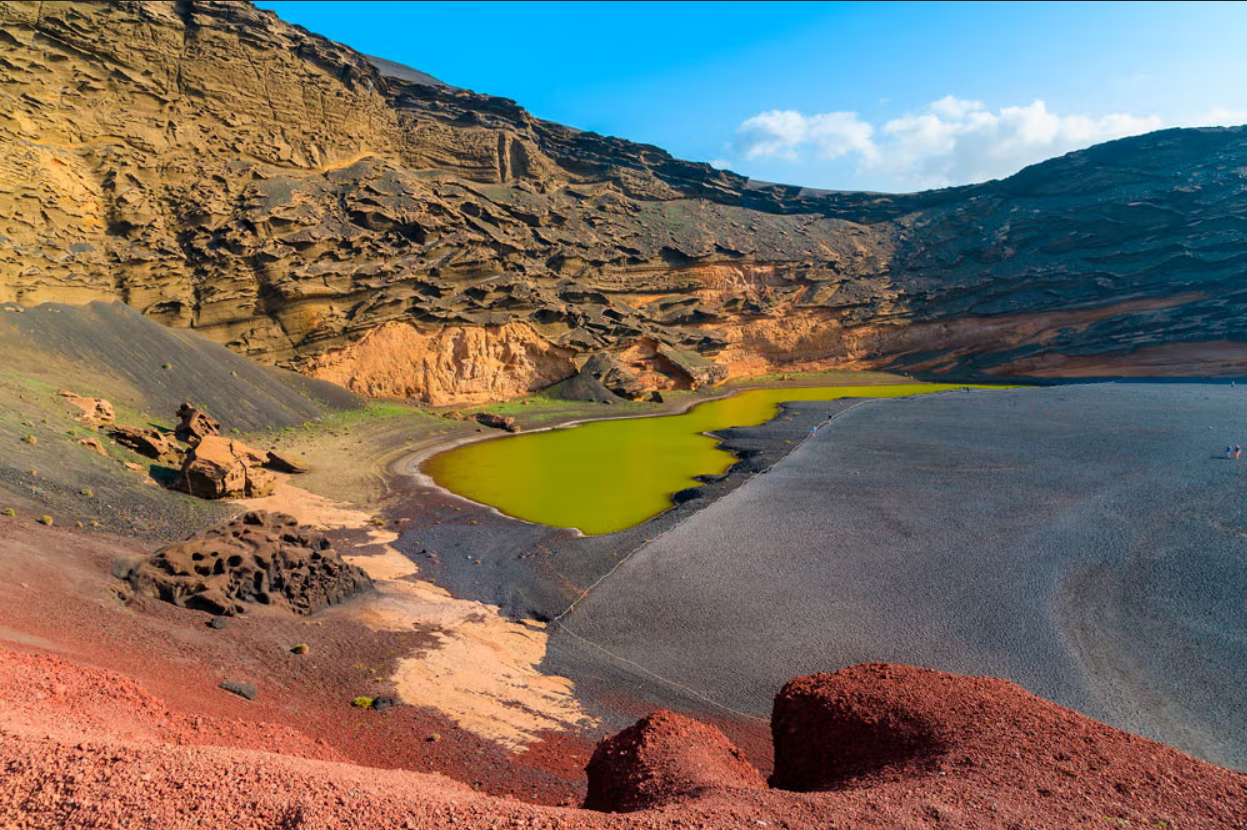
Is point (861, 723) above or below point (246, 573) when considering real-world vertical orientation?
below

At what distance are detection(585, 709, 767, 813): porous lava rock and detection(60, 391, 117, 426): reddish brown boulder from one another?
2058 centimetres

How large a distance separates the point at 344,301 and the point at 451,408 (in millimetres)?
8970

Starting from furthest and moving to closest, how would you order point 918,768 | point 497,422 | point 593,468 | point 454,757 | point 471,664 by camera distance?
point 497,422 → point 593,468 → point 471,664 → point 454,757 → point 918,768

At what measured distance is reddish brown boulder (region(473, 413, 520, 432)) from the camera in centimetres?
3600

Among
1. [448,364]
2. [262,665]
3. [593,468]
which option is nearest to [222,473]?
[262,665]

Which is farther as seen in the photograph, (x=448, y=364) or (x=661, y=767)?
(x=448, y=364)

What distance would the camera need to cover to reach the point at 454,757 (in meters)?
8.30

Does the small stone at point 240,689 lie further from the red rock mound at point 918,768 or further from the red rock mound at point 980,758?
the red rock mound at point 980,758

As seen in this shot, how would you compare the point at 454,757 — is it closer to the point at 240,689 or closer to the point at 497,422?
the point at 240,689

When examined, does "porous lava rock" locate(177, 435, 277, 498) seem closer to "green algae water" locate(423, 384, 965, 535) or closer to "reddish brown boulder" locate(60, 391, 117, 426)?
"reddish brown boulder" locate(60, 391, 117, 426)

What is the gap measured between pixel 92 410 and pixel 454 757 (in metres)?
19.1

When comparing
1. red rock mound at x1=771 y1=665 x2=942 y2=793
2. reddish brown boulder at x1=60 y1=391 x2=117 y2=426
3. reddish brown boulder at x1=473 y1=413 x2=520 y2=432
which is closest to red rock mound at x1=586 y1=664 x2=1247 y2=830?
red rock mound at x1=771 y1=665 x2=942 y2=793

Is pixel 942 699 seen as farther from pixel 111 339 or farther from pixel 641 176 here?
pixel 641 176

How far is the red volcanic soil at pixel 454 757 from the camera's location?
4289mm
